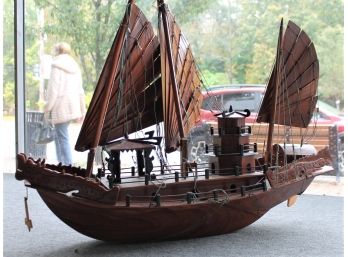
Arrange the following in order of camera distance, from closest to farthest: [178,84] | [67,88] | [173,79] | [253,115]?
[173,79] → [178,84] → [253,115] → [67,88]

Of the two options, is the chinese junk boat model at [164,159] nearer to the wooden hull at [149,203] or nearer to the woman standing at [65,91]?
the wooden hull at [149,203]

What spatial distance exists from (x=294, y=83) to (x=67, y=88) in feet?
6.95

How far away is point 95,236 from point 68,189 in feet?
0.83

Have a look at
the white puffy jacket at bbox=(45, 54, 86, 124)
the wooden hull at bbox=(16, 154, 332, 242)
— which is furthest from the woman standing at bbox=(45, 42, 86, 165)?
the wooden hull at bbox=(16, 154, 332, 242)

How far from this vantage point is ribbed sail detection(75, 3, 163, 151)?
8.24 ft

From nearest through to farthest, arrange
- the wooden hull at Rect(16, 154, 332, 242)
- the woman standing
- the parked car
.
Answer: the wooden hull at Rect(16, 154, 332, 242) → the parked car → the woman standing

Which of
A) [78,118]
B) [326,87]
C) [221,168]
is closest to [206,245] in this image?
[221,168]

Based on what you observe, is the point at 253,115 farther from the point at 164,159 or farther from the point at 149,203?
the point at 149,203

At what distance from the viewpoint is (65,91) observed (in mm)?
4672

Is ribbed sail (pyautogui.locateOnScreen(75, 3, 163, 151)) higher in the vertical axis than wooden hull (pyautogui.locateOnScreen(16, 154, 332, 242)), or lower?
higher

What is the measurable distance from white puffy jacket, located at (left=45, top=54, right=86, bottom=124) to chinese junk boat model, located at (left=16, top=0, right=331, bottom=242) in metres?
1.71

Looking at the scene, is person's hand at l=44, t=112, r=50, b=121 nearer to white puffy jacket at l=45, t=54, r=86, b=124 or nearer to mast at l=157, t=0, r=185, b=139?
white puffy jacket at l=45, t=54, r=86, b=124

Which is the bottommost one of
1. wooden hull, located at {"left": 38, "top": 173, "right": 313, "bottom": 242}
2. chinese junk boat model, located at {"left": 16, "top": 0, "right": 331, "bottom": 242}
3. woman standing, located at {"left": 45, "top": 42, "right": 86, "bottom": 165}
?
wooden hull, located at {"left": 38, "top": 173, "right": 313, "bottom": 242}

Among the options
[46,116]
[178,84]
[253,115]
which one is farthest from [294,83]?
[46,116]
